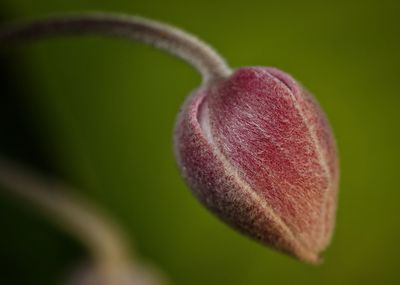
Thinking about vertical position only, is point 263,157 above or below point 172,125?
below

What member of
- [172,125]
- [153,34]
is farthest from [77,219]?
[153,34]

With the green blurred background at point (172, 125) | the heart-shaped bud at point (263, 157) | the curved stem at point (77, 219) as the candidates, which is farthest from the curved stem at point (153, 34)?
the green blurred background at point (172, 125)

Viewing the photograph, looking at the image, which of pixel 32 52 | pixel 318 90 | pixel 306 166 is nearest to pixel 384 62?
pixel 318 90

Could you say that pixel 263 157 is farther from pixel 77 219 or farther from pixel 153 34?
pixel 77 219

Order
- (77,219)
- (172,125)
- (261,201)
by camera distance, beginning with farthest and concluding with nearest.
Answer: (172,125) < (77,219) < (261,201)

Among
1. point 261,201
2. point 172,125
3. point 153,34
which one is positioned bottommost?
point 261,201

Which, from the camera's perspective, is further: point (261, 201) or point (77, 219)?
point (77, 219)

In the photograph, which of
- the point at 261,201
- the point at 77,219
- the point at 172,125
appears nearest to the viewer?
the point at 261,201
